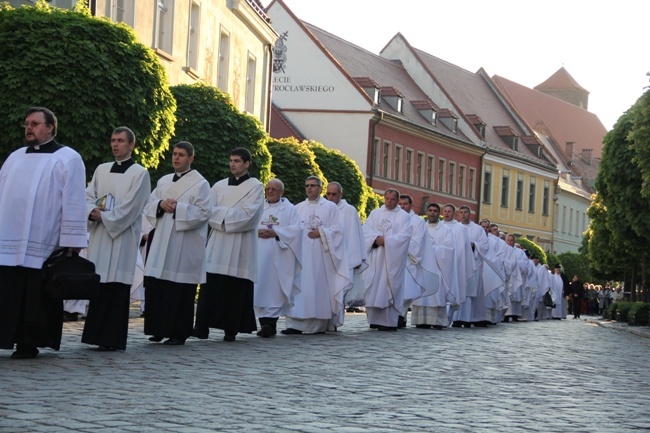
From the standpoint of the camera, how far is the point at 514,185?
276 feet

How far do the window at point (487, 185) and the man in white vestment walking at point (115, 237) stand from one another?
6731 cm

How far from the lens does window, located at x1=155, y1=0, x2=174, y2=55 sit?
3297cm

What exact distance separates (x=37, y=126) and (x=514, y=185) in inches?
2890

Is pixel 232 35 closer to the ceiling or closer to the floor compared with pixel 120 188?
closer to the ceiling

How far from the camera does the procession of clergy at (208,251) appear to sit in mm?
11977

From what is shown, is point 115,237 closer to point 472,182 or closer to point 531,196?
point 472,182

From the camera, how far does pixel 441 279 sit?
2408 cm

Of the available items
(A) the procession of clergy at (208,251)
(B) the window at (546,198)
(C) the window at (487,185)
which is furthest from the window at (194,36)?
(B) the window at (546,198)

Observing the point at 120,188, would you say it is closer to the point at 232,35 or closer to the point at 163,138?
the point at 163,138

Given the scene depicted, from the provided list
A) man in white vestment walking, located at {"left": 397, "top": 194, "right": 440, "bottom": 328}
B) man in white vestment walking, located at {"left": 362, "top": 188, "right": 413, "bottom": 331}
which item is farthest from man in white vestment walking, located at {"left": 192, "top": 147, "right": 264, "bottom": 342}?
man in white vestment walking, located at {"left": 397, "top": 194, "right": 440, "bottom": 328}

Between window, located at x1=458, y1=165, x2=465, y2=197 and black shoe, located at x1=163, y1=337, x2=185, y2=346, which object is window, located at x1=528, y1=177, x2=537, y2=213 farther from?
black shoe, located at x1=163, y1=337, x2=185, y2=346

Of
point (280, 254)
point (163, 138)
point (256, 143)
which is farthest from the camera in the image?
point (256, 143)

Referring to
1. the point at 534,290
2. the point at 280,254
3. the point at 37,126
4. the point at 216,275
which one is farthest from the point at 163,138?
the point at 534,290

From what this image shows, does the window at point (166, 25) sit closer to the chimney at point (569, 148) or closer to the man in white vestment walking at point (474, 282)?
the man in white vestment walking at point (474, 282)
